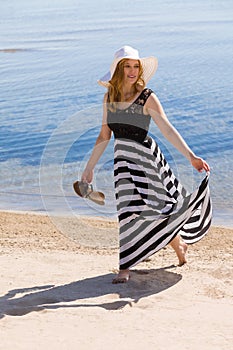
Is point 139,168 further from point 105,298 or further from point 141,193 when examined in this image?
point 105,298

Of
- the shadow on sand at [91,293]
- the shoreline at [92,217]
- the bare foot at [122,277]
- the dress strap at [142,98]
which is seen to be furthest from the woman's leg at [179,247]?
the shoreline at [92,217]

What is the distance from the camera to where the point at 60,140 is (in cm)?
1309

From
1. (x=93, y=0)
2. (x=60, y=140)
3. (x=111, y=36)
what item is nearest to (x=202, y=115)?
(x=60, y=140)

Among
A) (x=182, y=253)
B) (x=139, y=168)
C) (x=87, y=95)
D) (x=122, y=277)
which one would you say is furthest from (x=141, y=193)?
(x=87, y=95)

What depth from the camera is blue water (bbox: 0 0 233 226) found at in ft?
35.0

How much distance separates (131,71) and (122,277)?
4.86 ft

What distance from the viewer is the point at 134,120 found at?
5.88 meters

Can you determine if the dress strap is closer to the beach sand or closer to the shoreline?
the beach sand

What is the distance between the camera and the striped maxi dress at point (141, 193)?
589 centimetres

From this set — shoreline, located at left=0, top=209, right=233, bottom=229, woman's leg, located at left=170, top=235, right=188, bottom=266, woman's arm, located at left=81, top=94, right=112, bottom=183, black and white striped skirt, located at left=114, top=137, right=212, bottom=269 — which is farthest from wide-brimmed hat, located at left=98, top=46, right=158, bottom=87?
shoreline, located at left=0, top=209, right=233, bottom=229

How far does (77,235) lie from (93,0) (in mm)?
37566

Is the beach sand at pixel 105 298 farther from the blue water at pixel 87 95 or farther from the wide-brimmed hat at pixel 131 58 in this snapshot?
the blue water at pixel 87 95

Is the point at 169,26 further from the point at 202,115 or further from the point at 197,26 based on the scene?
the point at 202,115

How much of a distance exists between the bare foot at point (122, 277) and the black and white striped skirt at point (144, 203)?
39 millimetres
